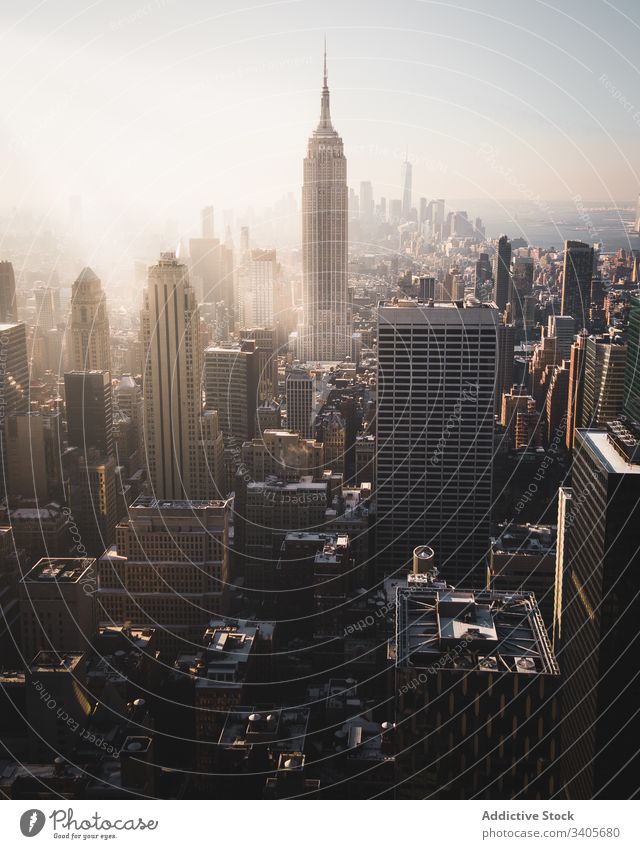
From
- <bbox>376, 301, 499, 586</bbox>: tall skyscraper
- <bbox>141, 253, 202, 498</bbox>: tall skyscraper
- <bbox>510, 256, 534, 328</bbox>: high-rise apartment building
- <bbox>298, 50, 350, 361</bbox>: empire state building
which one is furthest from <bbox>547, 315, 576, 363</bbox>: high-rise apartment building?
<bbox>141, 253, 202, 498</bbox>: tall skyscraper

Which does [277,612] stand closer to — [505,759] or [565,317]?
[505,759]

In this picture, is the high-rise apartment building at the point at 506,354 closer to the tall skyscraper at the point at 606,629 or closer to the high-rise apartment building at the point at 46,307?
the high-rise apartment building at the point at 46,307

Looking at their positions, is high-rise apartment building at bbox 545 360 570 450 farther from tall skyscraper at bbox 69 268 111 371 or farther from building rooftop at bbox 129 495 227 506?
tall skyscraper at bbox 69 268 111 371

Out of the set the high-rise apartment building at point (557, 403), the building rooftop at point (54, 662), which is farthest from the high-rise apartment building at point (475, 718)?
the high-rise apartment building at point (557, 403)

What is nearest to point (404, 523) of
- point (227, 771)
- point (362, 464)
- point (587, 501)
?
point (362, 464)

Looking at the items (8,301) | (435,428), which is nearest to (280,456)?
(435,428)

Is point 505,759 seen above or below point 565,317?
below
